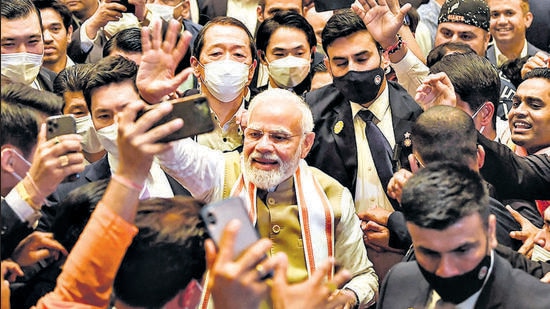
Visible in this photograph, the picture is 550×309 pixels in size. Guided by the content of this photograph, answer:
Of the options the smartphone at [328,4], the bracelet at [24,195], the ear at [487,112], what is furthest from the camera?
the smartphone at [328,4]

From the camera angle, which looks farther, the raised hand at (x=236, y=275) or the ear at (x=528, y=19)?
the ear at (x=528, y=19)

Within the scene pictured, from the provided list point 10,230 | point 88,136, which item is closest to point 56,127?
point 10,230

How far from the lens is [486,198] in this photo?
11.0 ft

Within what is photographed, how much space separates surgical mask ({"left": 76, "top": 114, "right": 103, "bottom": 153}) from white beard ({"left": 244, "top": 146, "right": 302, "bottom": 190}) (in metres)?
1.08

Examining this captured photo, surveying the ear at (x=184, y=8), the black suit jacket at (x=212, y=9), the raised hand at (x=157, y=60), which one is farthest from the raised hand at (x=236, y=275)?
the black suit jacket at (x=212, y=9)

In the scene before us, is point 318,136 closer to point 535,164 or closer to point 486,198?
point 535,164

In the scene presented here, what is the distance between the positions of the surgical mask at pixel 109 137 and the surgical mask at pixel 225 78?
79 centimetres

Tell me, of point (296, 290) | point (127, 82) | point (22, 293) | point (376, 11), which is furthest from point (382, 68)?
point (296, 290)

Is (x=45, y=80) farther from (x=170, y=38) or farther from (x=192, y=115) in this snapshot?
(x=192, y=115)

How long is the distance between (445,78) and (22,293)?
6.85 ft

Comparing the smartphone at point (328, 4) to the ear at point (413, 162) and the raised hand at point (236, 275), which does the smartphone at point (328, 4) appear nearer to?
the ear at point (413, 162)

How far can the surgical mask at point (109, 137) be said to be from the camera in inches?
181

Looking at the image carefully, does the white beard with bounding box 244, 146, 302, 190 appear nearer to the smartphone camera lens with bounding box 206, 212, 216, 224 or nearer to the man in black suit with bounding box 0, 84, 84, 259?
the man in black suit with bounding box 0, 84, 84, 259

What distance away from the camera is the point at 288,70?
231 inches
